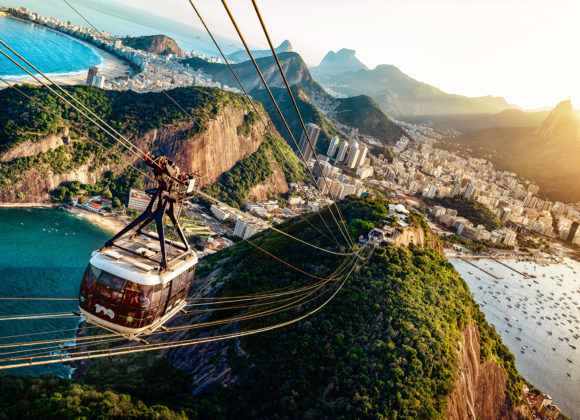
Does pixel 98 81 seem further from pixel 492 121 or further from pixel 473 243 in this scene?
pixel 492 121

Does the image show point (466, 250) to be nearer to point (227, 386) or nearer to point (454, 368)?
point (454, 368)

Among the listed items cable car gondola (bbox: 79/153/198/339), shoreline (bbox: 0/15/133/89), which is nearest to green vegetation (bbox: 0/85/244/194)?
shoreline (bbox: 0/15/133/89)

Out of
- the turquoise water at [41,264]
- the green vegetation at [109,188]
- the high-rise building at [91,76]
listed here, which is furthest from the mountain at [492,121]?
the turquoise water at [41,264]

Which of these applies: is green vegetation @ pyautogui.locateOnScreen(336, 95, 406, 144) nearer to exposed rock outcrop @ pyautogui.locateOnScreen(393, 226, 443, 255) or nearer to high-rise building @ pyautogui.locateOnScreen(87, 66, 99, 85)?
high-rise building @ pyautogui.locateOnScreen(87, 66, 99, 85)

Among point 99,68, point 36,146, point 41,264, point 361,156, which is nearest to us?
point 41,264

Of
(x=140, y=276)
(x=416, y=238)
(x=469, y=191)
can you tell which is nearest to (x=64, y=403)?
(x=140, y=276)

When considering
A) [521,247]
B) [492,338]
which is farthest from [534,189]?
[492,338]
